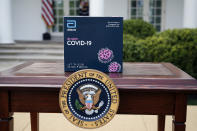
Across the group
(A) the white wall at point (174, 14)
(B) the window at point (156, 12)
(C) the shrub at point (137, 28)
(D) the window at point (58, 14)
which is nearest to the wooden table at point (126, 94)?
(C) the shrub at point (137, 28)

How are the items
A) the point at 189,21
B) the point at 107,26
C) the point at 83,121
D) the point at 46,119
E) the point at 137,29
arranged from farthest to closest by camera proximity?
the point at 189,21 < the point at 137,29 < the point at 46,119 < the point at 107,26 < the point at 83,121

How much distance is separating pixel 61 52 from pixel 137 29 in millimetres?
2924

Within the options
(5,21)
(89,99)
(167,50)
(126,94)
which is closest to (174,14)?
(5,21)

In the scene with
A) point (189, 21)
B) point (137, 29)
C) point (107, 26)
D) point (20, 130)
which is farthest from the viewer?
point (189, 21)

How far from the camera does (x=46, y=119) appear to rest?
4.45m

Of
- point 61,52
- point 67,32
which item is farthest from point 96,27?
point 61,52

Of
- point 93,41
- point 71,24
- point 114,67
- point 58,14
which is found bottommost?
point 114,67

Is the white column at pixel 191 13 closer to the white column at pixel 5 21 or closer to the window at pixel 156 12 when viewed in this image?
the window at pixel 156 12

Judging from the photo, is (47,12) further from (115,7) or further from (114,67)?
(114,67)

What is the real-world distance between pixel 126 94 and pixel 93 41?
466mm

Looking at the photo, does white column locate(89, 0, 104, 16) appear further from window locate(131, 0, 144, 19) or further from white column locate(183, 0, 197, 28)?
window locate(131, 0, 144, 19)

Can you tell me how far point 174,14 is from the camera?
41.9 feet

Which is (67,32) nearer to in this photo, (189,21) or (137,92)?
(137,92)

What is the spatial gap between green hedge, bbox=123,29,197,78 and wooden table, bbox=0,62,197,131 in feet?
13.9
